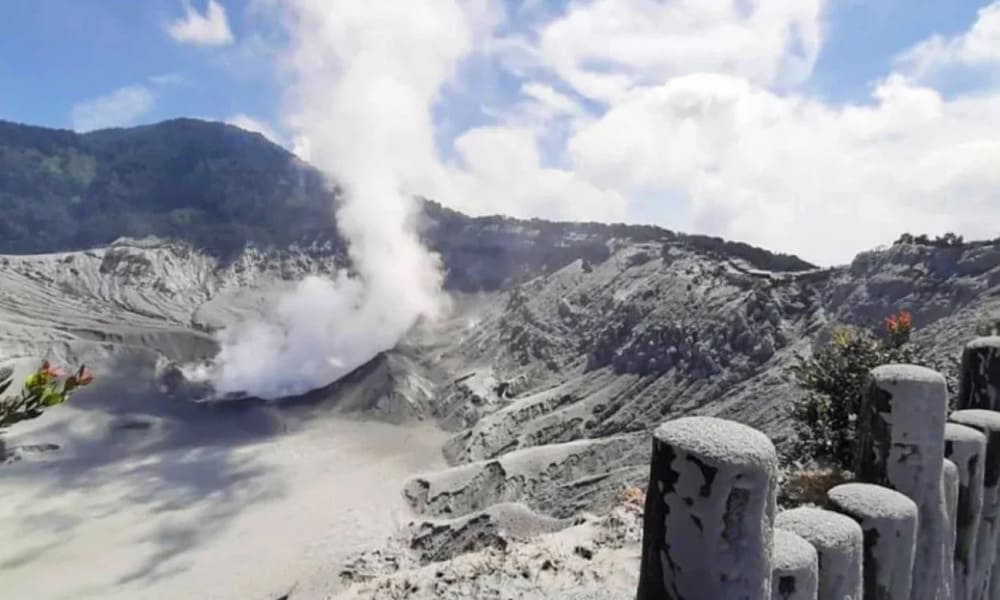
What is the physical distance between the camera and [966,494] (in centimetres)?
708

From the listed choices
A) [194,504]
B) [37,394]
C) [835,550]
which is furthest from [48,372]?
[194,504]

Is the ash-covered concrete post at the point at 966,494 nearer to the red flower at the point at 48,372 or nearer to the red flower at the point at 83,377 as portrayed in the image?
the red flower at the point at 83,377

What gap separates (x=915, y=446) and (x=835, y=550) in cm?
173

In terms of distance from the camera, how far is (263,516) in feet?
90.9

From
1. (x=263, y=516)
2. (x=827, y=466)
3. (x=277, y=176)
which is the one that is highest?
(x=277, y=176)

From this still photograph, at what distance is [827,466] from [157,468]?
32.6m

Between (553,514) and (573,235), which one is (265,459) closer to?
(553,514)

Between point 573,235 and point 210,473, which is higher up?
point 573,235

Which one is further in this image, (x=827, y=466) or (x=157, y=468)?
(x=157, y=468)

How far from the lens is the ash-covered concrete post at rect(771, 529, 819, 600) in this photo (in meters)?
4.38

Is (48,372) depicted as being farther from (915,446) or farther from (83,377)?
(915,446)

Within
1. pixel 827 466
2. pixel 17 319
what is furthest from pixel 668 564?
pixel 17 319

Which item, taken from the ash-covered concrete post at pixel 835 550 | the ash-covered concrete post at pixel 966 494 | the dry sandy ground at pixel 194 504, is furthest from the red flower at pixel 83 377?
the dry sandy ground at pixel 194 504

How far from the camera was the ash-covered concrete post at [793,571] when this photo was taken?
4375 millimetres
